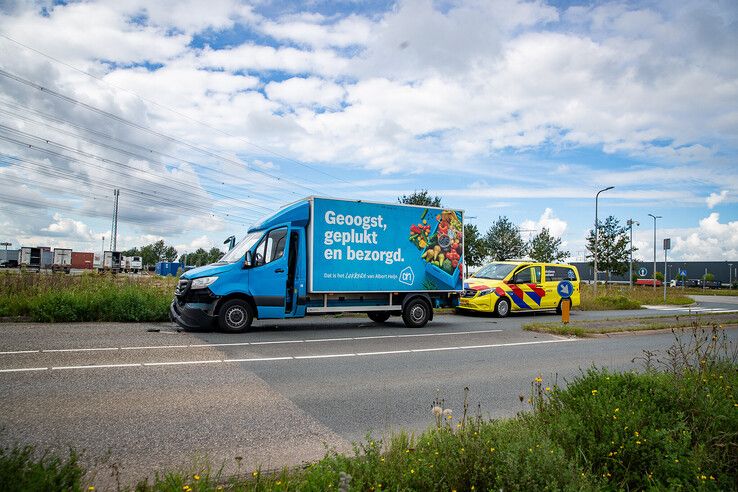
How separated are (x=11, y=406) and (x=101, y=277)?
12938 mm

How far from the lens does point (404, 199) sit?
47.8 metres

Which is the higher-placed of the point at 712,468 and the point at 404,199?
the point at 404,199

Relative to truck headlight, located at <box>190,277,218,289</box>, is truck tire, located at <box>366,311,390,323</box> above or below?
below

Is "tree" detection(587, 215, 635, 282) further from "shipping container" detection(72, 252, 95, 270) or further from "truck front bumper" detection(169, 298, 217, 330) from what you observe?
"shipping container" detection(72, 252, 95, 270)

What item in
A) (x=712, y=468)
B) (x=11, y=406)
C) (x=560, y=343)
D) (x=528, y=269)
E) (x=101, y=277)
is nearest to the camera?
(x=712, y=468)

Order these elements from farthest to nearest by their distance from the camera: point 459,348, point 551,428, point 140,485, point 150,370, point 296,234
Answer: point 296,234 → point 459,348 → point 150,370 → point 551,428 → point 140,485

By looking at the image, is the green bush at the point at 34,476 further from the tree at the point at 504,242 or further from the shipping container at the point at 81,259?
the shipping container at the point at 81,259

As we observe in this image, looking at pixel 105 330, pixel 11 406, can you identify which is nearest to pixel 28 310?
pixel 105 330

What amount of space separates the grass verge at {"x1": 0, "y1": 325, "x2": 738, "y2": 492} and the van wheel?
46.8ft

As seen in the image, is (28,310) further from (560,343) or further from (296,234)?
(560,343)

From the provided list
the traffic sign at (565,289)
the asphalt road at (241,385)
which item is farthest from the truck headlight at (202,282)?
the traffic sign at (565,289)

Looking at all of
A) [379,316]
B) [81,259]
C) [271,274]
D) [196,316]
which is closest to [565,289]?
[379,316]

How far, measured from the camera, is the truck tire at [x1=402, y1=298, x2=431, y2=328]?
1464cm

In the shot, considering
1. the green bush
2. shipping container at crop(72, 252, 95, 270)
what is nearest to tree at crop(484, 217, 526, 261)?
the green bush
